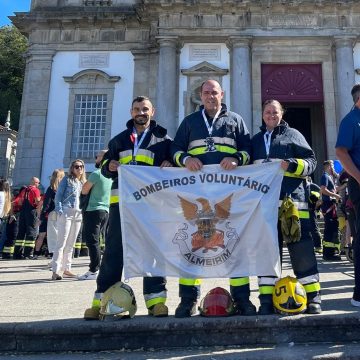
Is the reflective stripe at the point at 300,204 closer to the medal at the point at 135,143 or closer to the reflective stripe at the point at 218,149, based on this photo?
the reflective stripe at the point at 218,149

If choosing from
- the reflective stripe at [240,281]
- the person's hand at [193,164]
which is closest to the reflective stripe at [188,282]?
the reflective stripe at [240,281]

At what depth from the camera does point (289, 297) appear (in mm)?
4004

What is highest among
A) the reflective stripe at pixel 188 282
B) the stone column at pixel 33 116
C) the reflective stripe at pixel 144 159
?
the stone column at pixel 33 116

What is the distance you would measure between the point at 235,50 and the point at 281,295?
1566 centimetres

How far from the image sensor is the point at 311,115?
71.4 feet

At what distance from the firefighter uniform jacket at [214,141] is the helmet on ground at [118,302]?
1374 millimetres

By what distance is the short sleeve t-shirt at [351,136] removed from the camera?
4516mm

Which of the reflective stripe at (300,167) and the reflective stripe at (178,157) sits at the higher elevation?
the reflective stripe at (178,157)

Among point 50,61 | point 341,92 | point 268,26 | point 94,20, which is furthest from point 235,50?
point 50,61

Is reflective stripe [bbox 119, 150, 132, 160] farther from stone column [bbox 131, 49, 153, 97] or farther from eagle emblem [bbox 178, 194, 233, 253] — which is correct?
stone column [bbox 131, 49, 153, 97]

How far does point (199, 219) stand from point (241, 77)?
14564 mm

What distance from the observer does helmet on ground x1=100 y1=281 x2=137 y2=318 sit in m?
4.03

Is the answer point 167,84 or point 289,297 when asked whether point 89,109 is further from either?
point 289,297

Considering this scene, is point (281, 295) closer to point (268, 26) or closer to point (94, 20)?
point (268, 26)
